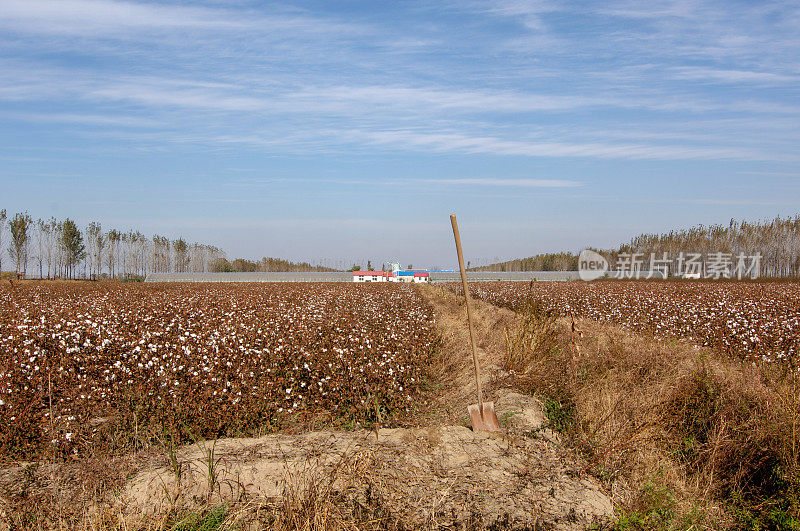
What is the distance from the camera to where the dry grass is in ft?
14.0

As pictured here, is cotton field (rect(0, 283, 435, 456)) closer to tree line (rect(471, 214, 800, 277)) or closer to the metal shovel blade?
the metal shovel blade

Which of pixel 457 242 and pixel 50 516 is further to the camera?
pixel 457 242

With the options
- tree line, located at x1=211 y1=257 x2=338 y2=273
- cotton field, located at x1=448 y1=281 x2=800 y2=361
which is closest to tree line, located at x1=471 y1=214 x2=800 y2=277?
tree line, located at x1=211 y1=257 x2=338 y2=273

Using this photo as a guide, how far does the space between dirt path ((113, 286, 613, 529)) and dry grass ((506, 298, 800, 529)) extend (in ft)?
1.25

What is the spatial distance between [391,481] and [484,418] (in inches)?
55.3

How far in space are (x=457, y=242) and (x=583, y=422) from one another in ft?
7.04

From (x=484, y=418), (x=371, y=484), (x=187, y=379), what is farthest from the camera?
(x=187, y=379)

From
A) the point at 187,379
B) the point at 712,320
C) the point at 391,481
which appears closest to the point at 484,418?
the point at 391,481

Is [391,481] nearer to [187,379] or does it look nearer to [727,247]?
[187,379]

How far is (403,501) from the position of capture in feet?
12.7

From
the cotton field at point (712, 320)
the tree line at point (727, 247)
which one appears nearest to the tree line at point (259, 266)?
the tree line at point (727, 247)

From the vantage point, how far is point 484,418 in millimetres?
5156

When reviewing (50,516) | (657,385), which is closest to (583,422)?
(657,385)

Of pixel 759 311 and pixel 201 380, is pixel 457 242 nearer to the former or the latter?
pixel 201 380
